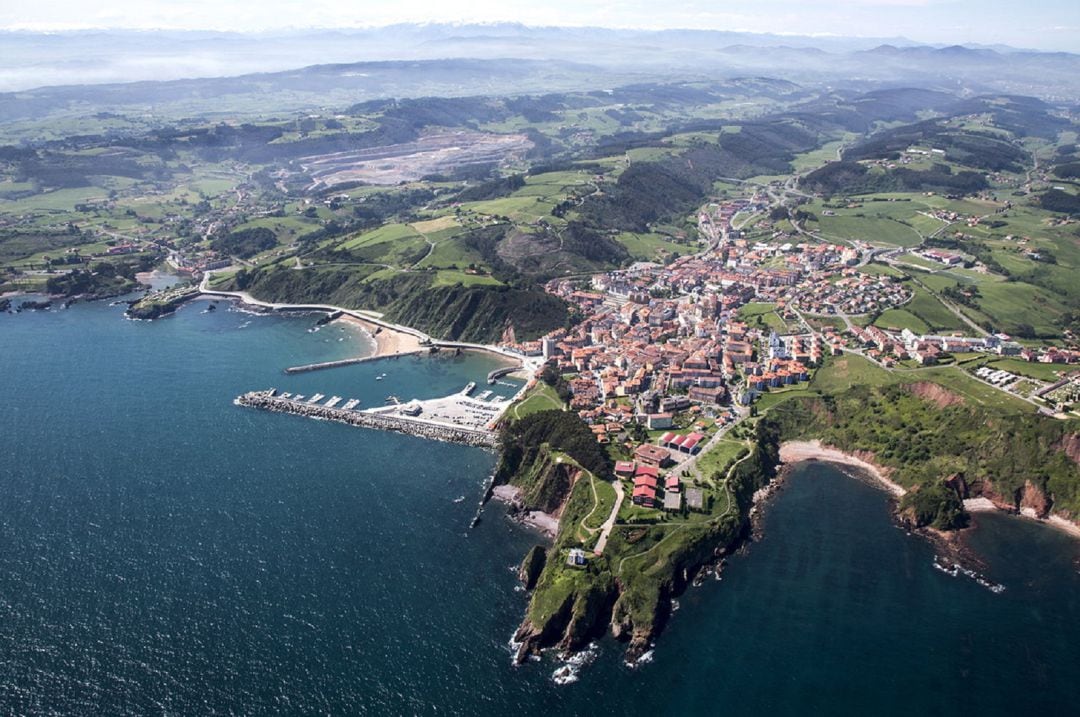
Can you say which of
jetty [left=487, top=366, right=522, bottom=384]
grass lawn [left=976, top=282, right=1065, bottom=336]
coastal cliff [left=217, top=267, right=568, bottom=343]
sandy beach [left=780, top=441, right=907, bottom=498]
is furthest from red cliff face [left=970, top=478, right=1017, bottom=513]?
coastal cliff [left=217, top=267, right=568, bottom=343]

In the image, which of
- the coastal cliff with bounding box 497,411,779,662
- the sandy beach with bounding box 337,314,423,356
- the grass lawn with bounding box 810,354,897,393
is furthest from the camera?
the sandy beach with bounding box 337,314,423,356

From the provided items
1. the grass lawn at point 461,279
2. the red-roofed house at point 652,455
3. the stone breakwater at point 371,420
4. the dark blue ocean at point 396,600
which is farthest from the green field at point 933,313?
the stone breakwater at point 371,420

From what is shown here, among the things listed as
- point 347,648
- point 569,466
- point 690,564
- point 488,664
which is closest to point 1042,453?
point 690,564

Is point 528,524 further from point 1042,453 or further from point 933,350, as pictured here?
point 933,350

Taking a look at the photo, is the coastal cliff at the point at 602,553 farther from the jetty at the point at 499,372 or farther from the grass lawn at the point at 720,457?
the jetty at the point at 499,372

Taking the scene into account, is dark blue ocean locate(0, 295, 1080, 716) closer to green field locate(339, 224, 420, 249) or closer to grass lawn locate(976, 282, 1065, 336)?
grass lawn locate(976, 282, 1065, 336)
